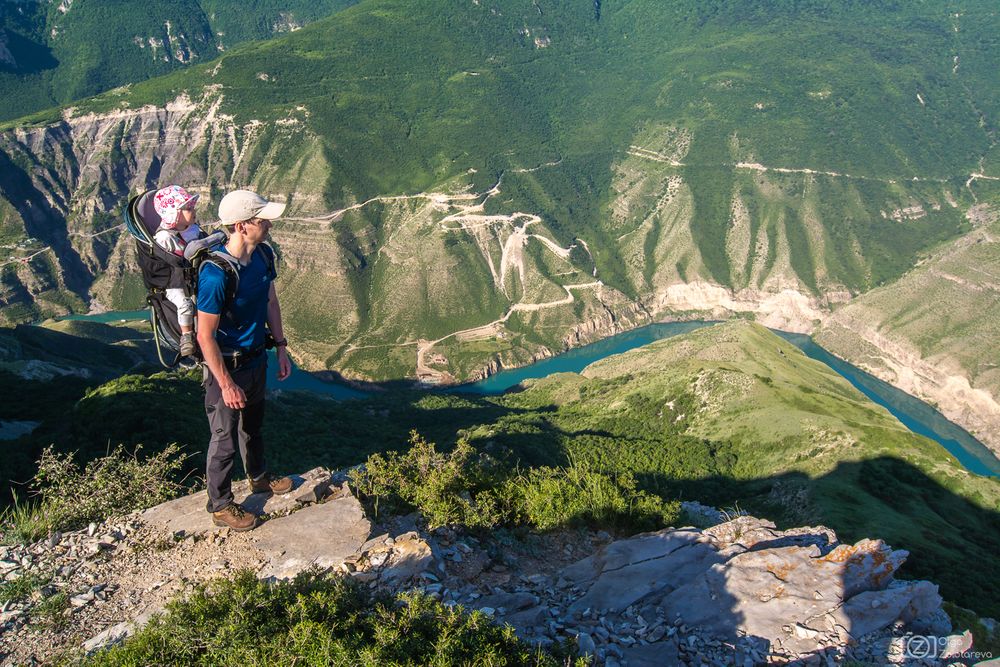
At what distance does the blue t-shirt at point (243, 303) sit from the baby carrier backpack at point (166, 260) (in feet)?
0.37

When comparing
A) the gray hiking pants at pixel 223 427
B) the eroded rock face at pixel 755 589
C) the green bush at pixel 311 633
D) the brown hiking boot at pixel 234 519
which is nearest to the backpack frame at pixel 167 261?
the gray hiking pants at pixel 223 427

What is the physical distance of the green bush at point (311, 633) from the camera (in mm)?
5195

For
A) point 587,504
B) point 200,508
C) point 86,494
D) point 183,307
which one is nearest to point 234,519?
point 200,508

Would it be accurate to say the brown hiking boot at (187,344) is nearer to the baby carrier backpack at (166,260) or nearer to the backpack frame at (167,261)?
the backpack frame at (167,261)

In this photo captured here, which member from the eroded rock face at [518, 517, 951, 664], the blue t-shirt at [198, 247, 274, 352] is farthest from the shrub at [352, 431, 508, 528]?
the blue t-shirt at [198, 247, 274, 352]


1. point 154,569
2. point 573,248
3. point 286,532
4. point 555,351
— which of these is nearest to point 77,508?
point 154,569

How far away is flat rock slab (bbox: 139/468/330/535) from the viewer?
823 cm

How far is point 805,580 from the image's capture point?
9.09m

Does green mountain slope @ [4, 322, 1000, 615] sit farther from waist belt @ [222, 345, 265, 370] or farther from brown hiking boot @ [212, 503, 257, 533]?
waist belt @ [222, 345, 265, 370]

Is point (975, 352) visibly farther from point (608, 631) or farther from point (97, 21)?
point (97, 21)

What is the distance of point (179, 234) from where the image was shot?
25.1 ft

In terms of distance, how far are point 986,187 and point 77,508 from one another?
163 metres

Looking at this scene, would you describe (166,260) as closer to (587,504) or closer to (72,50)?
(587,504)

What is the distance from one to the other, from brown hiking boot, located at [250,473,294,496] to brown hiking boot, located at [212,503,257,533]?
0.96 meters
